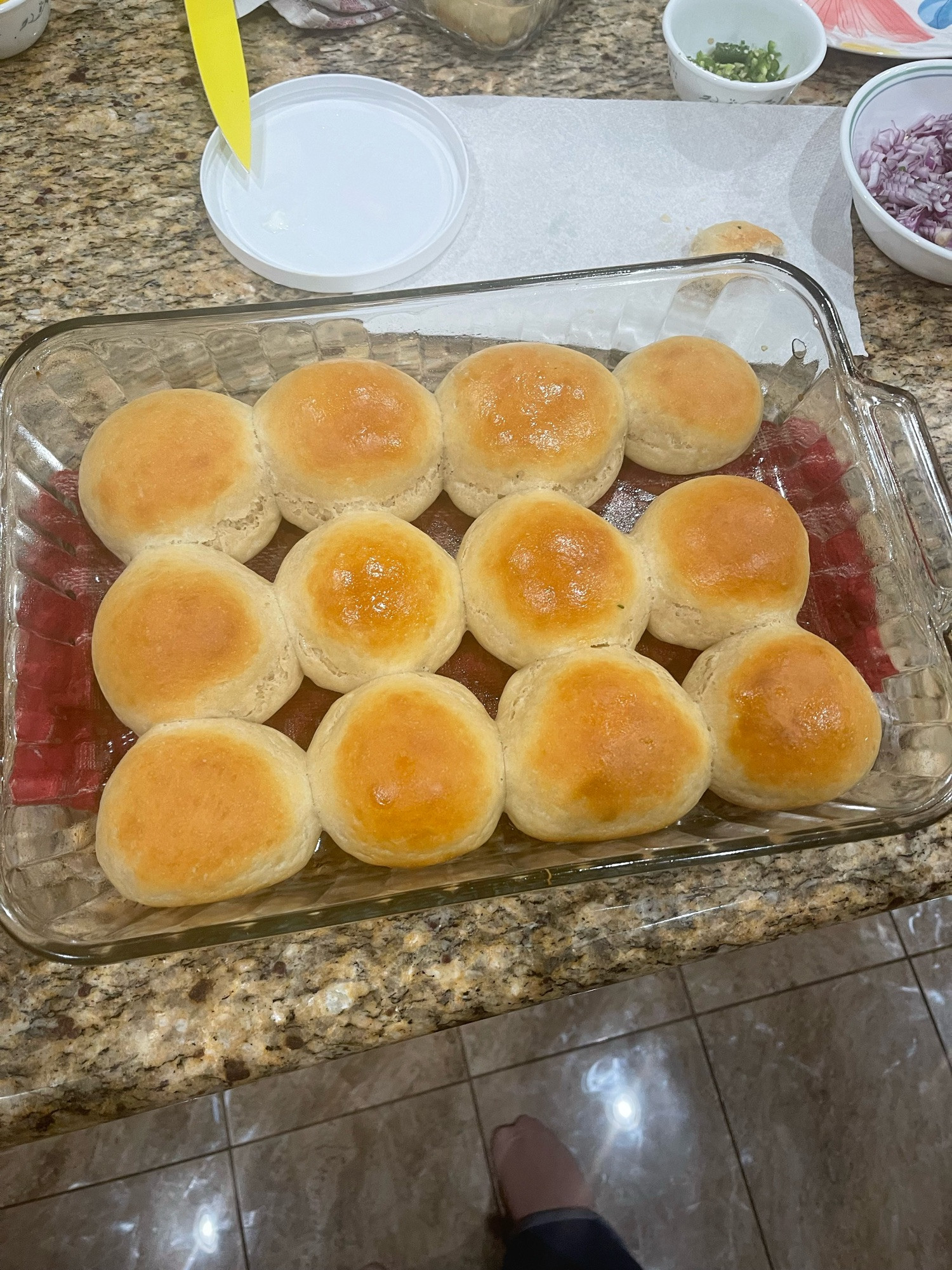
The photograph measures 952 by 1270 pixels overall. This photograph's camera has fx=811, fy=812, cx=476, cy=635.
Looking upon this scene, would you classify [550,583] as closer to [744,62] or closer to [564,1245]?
[744,62]

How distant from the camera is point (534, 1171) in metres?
1.63

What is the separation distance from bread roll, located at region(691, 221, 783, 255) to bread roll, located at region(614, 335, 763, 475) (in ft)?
0.94

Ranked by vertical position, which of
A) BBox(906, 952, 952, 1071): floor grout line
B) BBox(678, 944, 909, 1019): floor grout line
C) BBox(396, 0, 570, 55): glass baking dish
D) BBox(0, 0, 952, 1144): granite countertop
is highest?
BBox(396, 0, 570, 55): glass baking dish

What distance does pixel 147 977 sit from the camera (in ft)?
2.59

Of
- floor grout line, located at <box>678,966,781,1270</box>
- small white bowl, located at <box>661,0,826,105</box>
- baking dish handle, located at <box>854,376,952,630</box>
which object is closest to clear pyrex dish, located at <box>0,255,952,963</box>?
baking dish handle, located at <box>854,376,952,630</box>

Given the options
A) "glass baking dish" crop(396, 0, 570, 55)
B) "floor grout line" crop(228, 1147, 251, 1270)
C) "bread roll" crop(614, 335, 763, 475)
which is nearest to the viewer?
"bread roll" crop(614, 335, 763, 475)

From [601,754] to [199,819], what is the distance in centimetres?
37

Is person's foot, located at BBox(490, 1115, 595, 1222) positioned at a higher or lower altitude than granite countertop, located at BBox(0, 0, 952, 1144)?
lower

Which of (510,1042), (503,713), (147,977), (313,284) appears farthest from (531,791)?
(510,1042)

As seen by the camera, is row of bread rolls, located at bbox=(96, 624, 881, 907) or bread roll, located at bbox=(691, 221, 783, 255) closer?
row of bread rolls, located at bbox=(96, 624, 881, 907)

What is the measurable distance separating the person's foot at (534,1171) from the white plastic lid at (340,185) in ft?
5.34

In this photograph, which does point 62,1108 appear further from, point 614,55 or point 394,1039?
point 614,55

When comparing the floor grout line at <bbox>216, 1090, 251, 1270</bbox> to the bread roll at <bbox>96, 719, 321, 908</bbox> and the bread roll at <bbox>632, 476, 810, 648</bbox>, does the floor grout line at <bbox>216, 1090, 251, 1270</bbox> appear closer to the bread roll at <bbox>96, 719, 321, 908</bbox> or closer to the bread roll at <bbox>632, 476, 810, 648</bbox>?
the bread roll at <bbox>96, 719, 321, 908</bbox>

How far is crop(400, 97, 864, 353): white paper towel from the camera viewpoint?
3.87 feet
